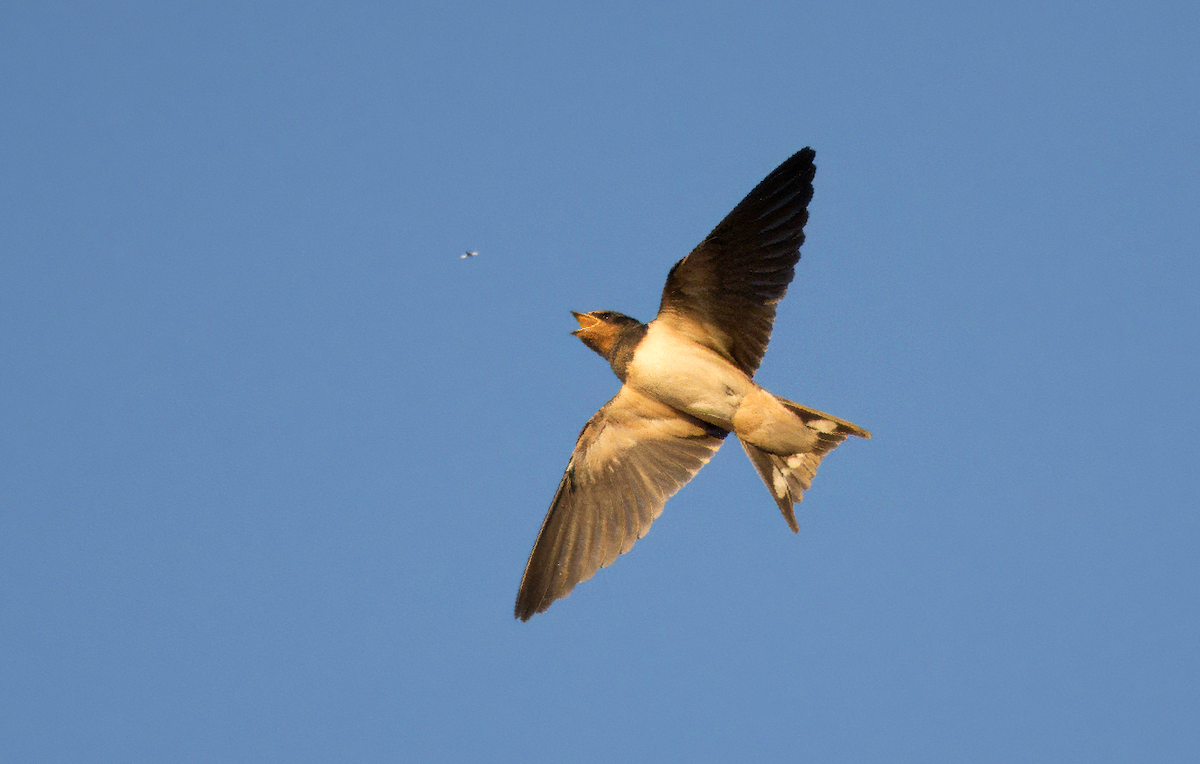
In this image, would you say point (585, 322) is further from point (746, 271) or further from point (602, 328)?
point (746, 271)

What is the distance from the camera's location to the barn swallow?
8016 mm

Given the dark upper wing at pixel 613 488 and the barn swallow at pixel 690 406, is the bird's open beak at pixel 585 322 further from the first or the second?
the dark upper wing at pixel 613 488

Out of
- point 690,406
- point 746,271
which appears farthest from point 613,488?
point 746,271

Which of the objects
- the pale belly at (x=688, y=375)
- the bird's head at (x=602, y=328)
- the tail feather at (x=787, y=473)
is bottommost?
the tail feather at (x=787, y=473)

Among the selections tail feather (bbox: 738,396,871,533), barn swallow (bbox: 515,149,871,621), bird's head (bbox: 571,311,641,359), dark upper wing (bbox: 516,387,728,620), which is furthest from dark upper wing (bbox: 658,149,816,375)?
dark upper wing (bbox: 516,387,728,620)

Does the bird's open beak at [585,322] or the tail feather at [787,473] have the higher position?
the bird's open beak at [585,322]

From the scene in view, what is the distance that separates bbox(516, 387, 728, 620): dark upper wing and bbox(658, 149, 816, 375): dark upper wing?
927 millimetres

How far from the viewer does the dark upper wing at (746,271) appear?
25.7 ft

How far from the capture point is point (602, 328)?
8883mm

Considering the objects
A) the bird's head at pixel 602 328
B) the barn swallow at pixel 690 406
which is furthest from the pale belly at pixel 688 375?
the bird's head at pixel 602 328

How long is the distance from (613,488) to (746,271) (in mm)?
2308

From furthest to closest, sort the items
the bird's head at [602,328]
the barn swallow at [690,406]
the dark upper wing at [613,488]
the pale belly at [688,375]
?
the dark upper wing at [613,488]
the bird's head at [602,328]
the pale belly at [688,375]
the barn swallow at [690,406]

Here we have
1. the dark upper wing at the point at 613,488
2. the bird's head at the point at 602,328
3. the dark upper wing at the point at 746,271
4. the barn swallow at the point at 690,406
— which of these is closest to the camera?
the dark upper wing at the point at 746,271

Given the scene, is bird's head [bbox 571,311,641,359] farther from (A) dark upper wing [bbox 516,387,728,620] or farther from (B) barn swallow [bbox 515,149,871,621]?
(A) dark upper wing [bbox 516,387,728,620]
